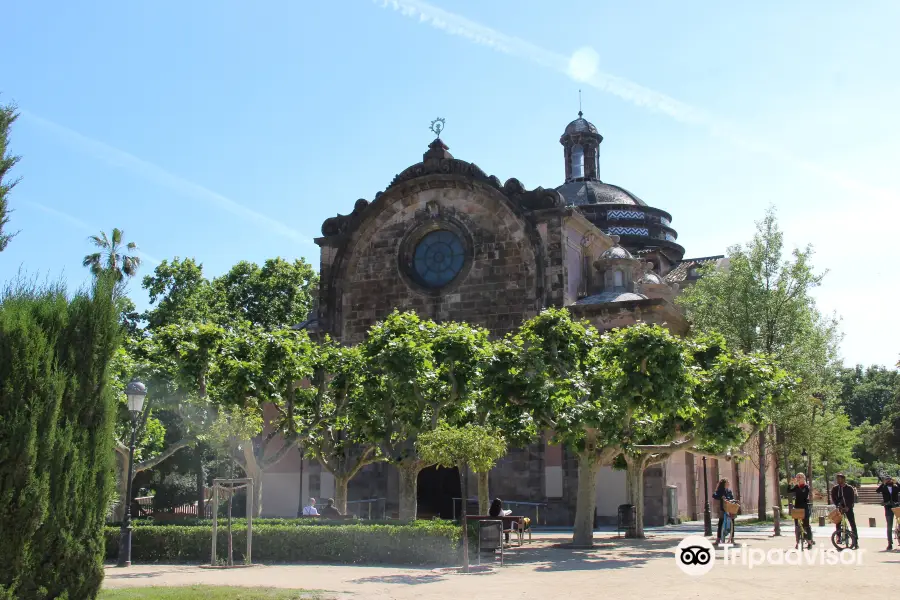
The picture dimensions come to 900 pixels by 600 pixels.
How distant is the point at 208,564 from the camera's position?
19062mm

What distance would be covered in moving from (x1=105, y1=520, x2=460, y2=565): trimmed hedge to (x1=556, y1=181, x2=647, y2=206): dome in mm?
35906

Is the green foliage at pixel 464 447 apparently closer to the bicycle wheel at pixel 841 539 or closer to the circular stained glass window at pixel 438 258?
the bicycle wheel at pixel 841 539

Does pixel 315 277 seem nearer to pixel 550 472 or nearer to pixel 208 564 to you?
pixel 550 472

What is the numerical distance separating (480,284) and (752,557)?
1849cm

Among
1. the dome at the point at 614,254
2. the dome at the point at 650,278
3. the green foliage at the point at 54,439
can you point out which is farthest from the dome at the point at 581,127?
the green foliage at the point at 54,439

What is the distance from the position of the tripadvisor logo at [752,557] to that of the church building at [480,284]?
1222 centimetres

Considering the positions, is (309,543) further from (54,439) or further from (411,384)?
(54,439)

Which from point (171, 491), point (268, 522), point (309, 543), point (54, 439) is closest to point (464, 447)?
point (309, 543)

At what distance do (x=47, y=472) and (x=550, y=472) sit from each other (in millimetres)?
23836

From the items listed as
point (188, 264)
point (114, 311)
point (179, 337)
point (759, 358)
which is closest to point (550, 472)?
point (759, 358)

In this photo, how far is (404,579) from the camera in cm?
1595

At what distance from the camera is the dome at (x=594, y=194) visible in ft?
175

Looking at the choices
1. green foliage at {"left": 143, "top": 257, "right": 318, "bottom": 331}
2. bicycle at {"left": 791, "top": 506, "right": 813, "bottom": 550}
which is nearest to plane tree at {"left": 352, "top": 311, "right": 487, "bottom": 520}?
bicycle at {"left": 791, "top": 506, "right": 813, "bottom": 550}

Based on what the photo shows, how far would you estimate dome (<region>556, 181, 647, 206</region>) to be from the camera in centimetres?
5341
